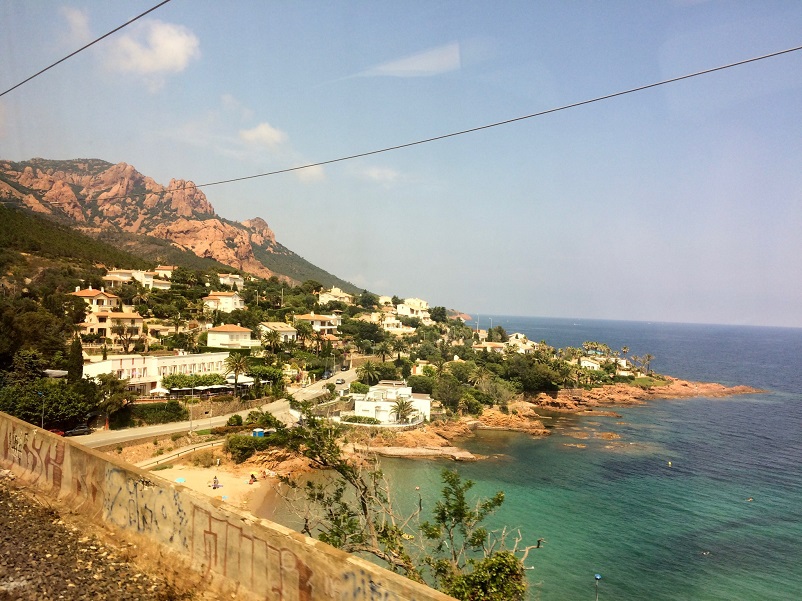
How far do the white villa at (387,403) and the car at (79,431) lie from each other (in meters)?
17.4

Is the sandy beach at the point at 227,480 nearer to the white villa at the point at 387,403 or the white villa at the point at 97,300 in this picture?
the white villa at the point at 387,403

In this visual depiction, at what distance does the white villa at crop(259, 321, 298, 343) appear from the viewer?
4617 cm

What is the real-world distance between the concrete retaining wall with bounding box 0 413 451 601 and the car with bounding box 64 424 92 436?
71.3 feet

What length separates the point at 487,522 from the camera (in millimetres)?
22250

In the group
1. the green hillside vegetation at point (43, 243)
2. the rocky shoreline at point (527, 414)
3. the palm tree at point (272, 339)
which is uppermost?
the green hillside vegetation at point (43, 243)

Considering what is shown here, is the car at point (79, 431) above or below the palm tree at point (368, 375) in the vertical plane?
below

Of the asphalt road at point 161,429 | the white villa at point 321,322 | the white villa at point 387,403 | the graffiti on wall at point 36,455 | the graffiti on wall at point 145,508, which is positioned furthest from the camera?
the white villa at point 321,322

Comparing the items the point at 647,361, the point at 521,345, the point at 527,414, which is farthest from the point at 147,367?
the point at 647,361

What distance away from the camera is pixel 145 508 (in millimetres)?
5410

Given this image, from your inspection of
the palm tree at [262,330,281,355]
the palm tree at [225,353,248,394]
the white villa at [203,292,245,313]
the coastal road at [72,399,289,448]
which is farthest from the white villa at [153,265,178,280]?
the coastal road at [72,399,289,448]

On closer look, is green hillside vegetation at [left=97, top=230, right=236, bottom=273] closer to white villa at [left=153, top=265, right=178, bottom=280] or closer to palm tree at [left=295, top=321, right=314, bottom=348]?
white villa at [left=153, top=265, right=178, bottom=280]

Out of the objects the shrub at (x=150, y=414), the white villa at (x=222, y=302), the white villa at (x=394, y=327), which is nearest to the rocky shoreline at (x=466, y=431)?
the shrub at (x=150, y=414)

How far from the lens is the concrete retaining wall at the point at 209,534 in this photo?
379 cm

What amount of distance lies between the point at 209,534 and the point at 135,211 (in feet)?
442
